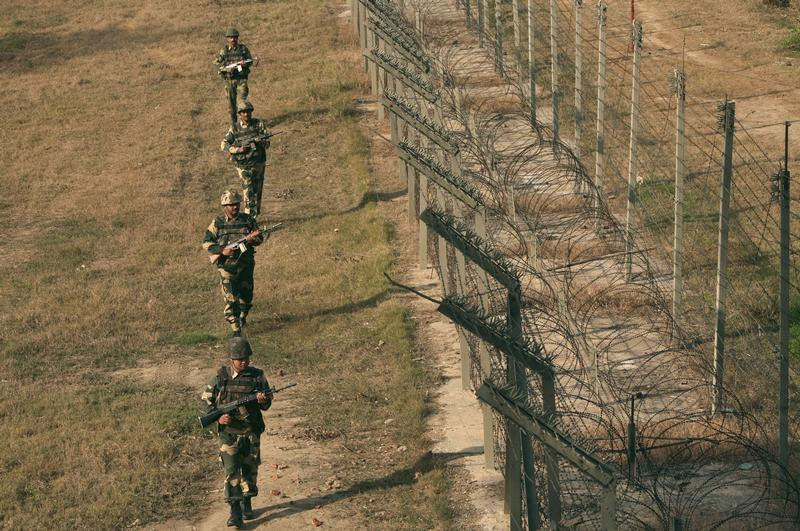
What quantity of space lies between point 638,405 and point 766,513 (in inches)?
93.0

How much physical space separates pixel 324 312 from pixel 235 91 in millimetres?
7289

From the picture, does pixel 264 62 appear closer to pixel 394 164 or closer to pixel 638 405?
pixel 394 164

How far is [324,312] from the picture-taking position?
1391 centimetres

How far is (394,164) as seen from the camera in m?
19.2

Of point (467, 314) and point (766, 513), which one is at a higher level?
point (467, 314)

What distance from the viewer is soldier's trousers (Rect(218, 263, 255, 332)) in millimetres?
13070

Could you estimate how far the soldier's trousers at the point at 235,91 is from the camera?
20.0 meters

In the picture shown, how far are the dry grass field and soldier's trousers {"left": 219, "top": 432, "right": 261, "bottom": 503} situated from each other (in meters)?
0.57

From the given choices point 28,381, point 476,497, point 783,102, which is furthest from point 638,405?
point 783,102

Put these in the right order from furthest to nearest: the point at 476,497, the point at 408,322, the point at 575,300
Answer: the point at 408,322 → the point at 575,300 → the point at 476,497

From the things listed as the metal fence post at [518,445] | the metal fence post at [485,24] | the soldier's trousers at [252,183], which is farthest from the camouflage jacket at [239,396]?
the metal fence post at [485,24]

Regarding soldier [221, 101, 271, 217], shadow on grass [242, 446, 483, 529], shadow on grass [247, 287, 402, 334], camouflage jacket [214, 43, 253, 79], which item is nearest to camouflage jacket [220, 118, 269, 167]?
soldier [221, 101, 271, 217]

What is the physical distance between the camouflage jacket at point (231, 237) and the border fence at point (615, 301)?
1720 mm

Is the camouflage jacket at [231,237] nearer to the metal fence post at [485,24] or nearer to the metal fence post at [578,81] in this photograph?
the metal fence post at [578,81]
